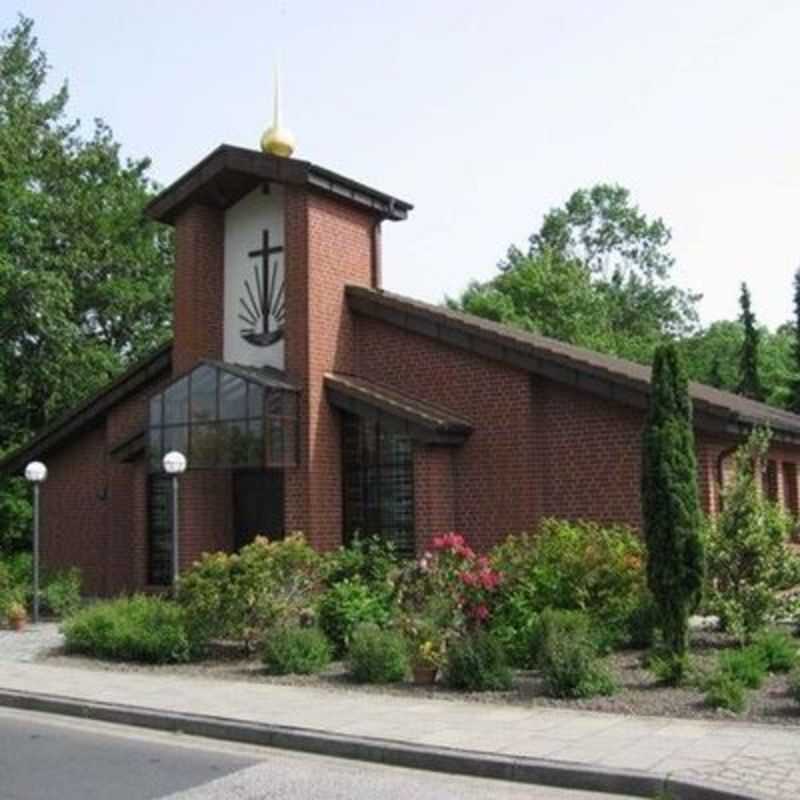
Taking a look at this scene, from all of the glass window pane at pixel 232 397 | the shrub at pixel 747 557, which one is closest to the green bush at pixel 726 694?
the shrub at pixel 747 557

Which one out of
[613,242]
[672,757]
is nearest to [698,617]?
[672,757]

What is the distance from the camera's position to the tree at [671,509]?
11.8 meters

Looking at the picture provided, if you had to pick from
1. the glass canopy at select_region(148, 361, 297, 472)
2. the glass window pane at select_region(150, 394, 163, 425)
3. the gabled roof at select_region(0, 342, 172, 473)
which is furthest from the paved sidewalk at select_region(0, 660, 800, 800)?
the gabled roof at select_region(0, 342, 172, 473)

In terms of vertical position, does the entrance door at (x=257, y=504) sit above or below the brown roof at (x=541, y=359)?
below

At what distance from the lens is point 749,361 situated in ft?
193

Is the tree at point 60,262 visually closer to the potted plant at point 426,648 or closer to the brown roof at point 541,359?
the brown roof at point 541,359

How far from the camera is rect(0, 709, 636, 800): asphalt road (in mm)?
8047

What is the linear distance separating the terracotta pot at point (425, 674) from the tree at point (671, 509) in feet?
8.10

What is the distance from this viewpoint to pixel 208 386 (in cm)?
1977

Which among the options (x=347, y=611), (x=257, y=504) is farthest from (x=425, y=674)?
(x=257, y=504)

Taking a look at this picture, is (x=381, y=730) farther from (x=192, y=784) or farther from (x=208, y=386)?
(x=208, y=386)

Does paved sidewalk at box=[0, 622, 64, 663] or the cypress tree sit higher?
the cypress tree

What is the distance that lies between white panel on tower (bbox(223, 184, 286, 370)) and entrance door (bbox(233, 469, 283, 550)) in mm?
2082

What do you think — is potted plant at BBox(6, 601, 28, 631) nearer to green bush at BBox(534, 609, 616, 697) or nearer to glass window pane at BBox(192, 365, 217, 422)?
glass window pane at BBox(192, 365, 217, 422)
